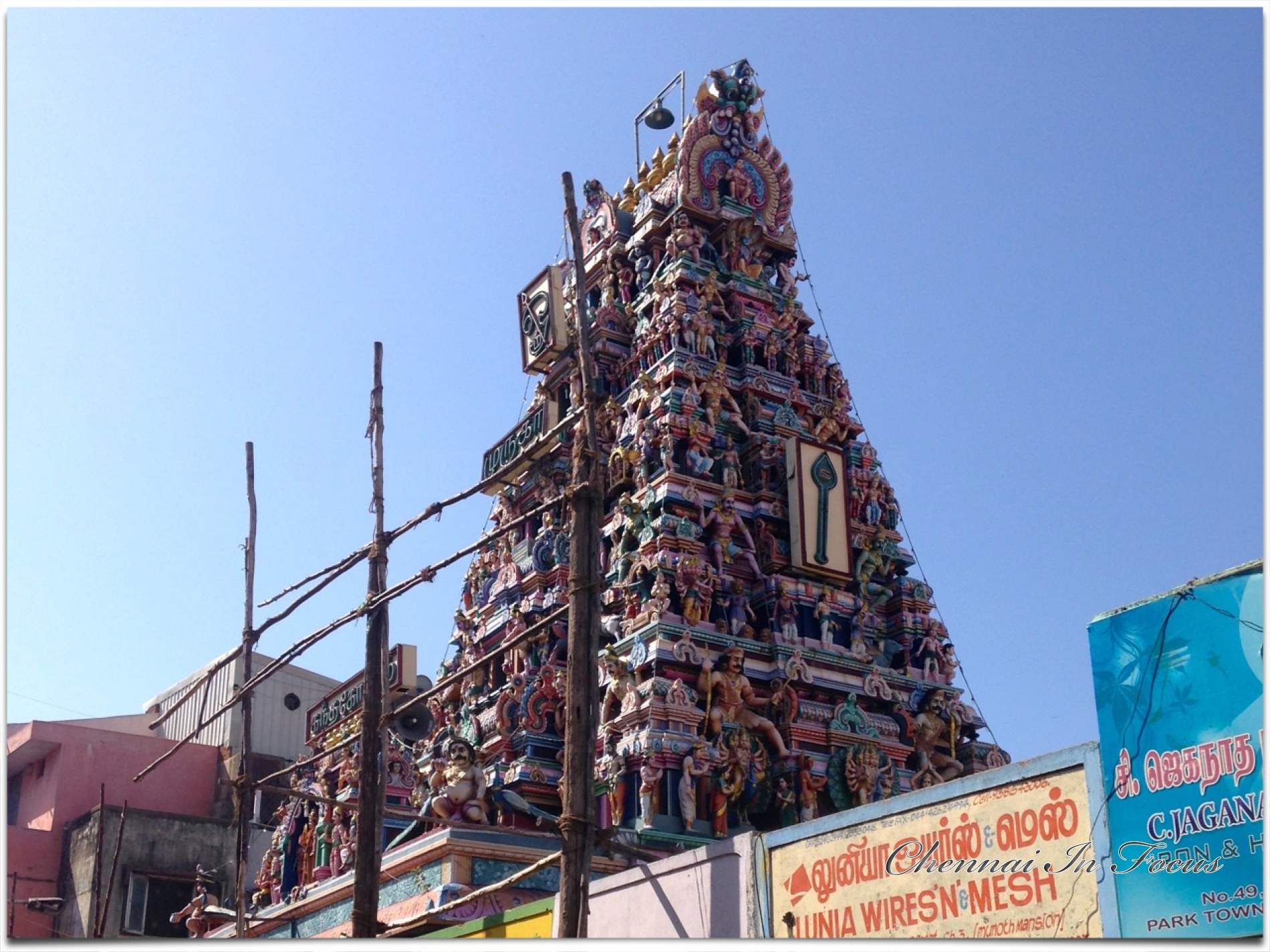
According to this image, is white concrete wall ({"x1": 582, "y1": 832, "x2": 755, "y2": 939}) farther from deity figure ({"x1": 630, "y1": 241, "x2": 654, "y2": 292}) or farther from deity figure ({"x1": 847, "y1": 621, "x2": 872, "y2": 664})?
deity figure ({"x1": 630, "y1": 241, "x2": 654, "y2": 292})

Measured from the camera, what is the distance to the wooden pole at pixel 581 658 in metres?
14.6

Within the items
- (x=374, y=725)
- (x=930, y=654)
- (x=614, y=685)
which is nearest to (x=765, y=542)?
(x=930, y=654)

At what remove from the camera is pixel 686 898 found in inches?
634

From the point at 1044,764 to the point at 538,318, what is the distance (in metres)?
24.5

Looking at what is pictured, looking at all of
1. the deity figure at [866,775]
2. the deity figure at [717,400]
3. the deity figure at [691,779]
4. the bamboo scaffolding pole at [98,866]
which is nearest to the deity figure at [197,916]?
the bamboo scaffolding pole at [98,866]

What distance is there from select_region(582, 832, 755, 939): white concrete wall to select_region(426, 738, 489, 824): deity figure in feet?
27.5

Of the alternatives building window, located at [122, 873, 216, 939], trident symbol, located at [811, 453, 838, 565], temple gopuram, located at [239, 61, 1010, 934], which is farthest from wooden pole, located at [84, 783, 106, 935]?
trident symbol, located at [811, 453, 838, 565]

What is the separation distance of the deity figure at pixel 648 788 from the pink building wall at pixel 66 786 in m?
19.4

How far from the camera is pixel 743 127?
1458 inches

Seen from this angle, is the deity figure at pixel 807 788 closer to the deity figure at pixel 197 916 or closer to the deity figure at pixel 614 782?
the deity figure at pixel 614 782

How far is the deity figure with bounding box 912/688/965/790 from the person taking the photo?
29672 mm

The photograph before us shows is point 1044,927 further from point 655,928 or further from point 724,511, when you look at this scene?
point 724,511

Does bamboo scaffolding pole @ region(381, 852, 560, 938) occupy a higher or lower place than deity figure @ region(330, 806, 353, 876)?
lower

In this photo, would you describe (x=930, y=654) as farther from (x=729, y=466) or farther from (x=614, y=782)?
(x=614, y=782)
